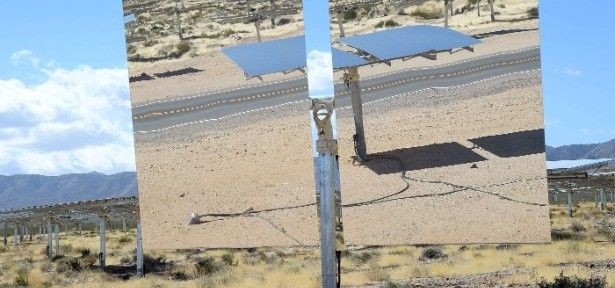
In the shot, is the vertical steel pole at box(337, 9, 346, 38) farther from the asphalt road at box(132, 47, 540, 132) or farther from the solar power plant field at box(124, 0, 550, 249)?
the asphalt road at box(132, 47, 540, 132)

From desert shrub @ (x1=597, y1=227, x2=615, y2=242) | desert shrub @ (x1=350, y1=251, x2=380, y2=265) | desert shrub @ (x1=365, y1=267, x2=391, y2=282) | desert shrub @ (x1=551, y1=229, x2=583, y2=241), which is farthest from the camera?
desert shrub @ (x1=597, y1=227, x2=615, y2=242)

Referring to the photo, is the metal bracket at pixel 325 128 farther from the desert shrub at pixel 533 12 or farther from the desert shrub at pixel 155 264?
the desert shrub at pixel 155 264

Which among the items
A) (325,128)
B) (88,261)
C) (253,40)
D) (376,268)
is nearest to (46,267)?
(88,261)

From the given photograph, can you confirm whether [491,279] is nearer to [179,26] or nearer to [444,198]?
[444,198]

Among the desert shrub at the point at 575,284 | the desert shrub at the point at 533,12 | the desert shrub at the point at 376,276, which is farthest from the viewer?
the desert shrub at the point at 376,276

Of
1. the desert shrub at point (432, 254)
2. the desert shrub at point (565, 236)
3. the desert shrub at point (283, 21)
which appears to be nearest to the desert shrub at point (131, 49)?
the desert shrub at point (283, 21)

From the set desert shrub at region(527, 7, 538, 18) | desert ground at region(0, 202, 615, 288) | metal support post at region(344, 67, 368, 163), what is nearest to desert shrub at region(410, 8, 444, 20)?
metal support post at region(344, 67, 368, 163)
